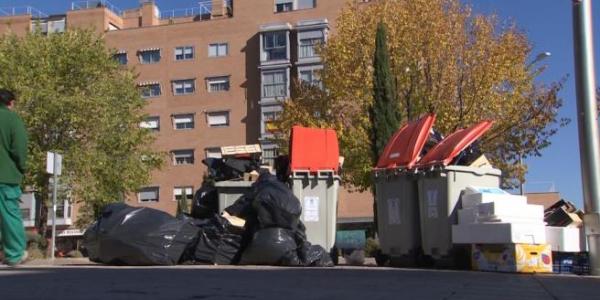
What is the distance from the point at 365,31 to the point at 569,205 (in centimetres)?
1357

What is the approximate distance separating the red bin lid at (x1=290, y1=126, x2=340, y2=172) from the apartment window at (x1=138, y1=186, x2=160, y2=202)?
→ 42.9 metres

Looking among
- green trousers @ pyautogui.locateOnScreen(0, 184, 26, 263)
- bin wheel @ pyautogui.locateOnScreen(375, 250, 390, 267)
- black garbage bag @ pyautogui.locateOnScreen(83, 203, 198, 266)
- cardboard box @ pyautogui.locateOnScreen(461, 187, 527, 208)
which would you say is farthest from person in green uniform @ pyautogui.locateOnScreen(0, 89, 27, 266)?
bin wheel @ pyautogui.locateOnScreen(375, 250, 390, 267)

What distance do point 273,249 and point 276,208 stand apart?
559 millimetres

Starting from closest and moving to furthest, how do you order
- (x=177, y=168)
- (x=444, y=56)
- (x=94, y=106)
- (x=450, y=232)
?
(x=450, y=232) → (x=444, y=56) → (x=94, y=106) → (x=177, y=168)

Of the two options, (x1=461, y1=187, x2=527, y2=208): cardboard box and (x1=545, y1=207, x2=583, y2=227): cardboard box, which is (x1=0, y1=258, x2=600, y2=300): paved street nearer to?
(x1=461, y1=187, x2=527, y2=208): cardboard box

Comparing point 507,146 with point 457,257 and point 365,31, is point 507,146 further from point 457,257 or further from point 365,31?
point 457,257

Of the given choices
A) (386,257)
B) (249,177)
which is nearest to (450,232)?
(386,257)

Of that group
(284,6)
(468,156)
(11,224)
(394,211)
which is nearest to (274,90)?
(284,6)

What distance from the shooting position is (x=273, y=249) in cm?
946

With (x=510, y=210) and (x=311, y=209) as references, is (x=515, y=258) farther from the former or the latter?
(x=311, y=209)

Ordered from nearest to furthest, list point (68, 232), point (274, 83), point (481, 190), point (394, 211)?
point (481, 190) < point (394, 211) < point (274, 83) < point (68, 232)

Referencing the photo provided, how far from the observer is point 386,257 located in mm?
11516

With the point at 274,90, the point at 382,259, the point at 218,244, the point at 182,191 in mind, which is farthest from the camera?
the point at 182,191

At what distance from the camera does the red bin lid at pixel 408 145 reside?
36.7 feet
